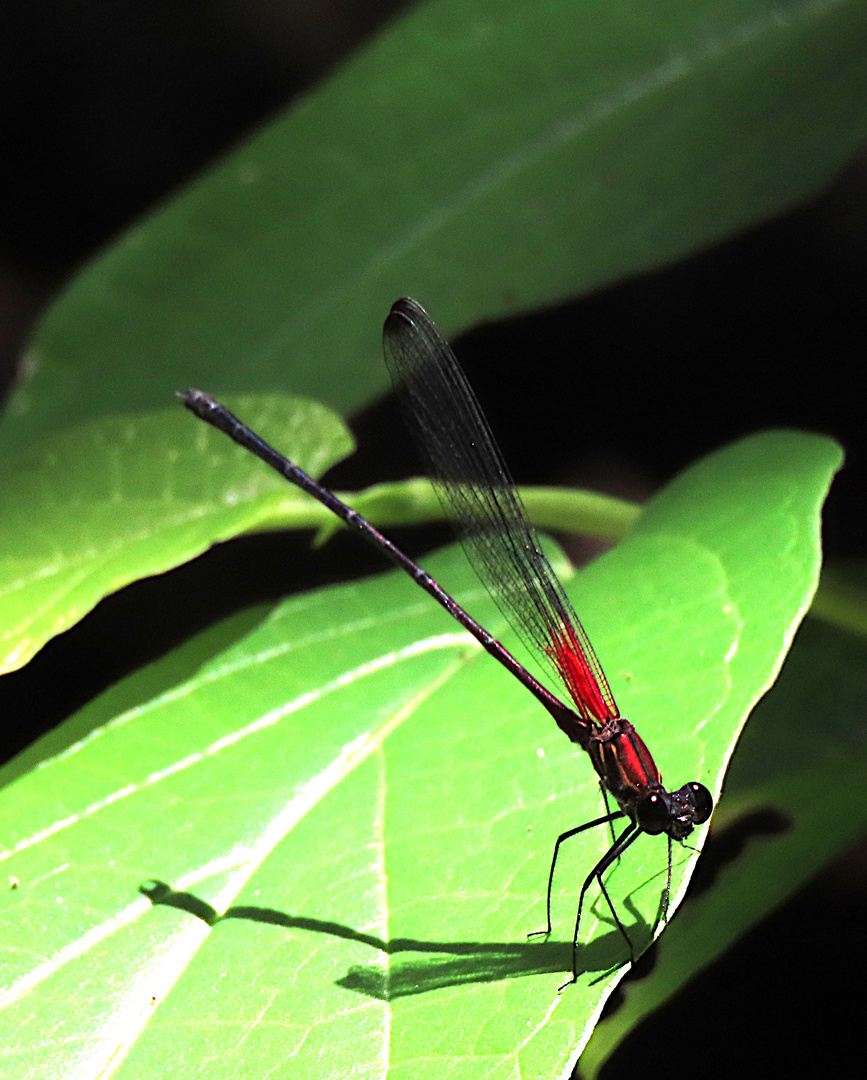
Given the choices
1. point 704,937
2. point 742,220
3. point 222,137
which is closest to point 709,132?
point 742,220

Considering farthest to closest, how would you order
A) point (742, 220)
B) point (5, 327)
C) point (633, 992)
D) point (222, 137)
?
point (222, 137) < point (5, 327) < point (742, 220) < point (633, 992)

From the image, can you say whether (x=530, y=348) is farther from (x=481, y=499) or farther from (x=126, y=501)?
(x=126, y=501)

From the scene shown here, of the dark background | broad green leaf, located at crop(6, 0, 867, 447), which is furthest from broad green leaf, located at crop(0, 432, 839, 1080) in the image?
broad green leaf, located at crop(6, 0, 867, 447)

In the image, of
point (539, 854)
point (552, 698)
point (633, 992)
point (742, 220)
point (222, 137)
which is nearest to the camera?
point (539, 854)

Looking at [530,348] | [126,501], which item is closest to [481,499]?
[126,501]

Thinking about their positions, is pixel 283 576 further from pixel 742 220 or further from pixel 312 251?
pixel 742 220

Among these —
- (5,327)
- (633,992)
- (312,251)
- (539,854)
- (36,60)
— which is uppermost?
(36,60)
